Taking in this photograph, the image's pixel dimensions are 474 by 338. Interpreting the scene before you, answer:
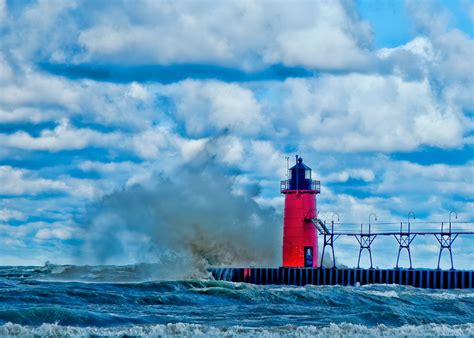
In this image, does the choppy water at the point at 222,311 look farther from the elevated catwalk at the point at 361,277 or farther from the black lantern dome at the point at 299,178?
the black lantern dome at the point at 299,178

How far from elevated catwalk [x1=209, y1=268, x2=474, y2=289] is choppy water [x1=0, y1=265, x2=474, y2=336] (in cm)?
415

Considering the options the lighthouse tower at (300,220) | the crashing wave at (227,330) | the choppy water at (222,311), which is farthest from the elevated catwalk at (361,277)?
the crashing wave at (227,330)

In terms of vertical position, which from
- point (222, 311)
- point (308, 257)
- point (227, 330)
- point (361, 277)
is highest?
point (308, 257)

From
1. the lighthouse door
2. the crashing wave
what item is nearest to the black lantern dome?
the lighthouse door

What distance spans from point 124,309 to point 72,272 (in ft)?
101

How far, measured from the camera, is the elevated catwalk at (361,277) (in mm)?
43875

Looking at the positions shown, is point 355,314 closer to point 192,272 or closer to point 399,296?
point 399,296

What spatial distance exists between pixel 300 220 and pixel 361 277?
396 centimetres

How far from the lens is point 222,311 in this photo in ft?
92.4

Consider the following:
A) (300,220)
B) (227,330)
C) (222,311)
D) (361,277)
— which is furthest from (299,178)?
(227,330)

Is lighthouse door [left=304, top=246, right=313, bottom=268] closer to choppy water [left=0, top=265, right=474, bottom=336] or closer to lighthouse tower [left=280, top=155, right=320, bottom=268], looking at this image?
lighthouse tower [left=280, top=155, right=320, bottom=268]

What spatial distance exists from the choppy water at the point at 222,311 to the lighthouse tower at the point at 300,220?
658 cm

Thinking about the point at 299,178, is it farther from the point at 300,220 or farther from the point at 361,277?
the point at 361,277

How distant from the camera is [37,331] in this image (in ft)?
67.6
